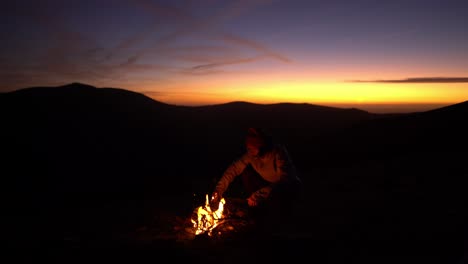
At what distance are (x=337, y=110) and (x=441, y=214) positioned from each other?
135 feet

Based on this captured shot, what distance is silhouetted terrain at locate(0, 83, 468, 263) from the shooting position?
4762 mm

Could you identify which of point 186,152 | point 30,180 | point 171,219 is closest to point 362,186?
point 171,219

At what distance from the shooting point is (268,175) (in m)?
5.03

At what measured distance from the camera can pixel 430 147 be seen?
39.8 feet

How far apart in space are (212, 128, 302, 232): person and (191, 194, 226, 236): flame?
0.68 ft

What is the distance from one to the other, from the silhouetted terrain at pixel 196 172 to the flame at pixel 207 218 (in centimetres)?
87

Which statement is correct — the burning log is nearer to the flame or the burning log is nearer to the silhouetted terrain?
the flame

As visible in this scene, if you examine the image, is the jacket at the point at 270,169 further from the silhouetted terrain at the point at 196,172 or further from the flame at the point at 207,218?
the silhouetted terrain at the point at 196,172

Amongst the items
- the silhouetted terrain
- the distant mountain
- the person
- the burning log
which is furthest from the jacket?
the distant mountain

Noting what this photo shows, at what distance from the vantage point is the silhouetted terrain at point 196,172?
15.6ft

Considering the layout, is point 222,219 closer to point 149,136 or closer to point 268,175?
point 268,175

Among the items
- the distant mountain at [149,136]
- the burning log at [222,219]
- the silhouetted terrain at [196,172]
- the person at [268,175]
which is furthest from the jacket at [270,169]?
the distant mountain at [149,136]

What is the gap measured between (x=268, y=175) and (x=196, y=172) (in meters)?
11.9

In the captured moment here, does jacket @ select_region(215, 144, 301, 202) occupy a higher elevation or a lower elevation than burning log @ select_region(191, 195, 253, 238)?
higher
